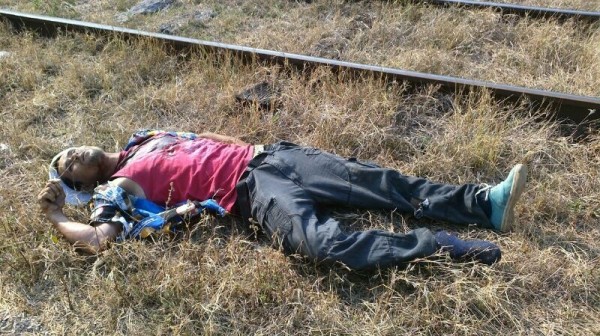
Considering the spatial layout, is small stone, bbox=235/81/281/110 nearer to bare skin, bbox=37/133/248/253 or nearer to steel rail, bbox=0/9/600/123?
steel rail, bbox=0/9/600/123

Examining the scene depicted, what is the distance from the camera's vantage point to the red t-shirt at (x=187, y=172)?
10.7 feet

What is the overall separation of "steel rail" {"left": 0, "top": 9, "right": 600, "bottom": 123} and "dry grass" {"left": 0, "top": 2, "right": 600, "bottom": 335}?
104 millimetres

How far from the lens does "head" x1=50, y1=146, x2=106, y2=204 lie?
3.40m

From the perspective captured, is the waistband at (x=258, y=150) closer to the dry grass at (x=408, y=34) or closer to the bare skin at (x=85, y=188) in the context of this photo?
the bare skin at (x=85, y=188)

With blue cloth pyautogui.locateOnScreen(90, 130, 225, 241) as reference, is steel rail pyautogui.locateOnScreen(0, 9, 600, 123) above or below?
above

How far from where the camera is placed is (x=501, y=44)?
16.7 feet

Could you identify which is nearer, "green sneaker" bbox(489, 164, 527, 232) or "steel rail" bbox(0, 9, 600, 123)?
"green sneaker" bbox(489, 164, 527, 232)

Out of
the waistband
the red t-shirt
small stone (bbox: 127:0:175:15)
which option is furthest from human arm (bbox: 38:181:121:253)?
small stone (bbox: 127:0:175:15)

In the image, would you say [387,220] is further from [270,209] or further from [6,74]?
[6,74]

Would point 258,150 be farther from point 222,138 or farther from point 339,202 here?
point 339,202

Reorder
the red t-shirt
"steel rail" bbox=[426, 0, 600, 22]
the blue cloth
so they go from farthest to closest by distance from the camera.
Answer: "steel rail" bbox=[426, 0, 600, 22]
the red t-shirt
the blue cloth

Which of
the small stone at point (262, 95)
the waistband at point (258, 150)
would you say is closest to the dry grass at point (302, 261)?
the small stone at point (262, 95)

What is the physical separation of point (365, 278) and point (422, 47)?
3.08m

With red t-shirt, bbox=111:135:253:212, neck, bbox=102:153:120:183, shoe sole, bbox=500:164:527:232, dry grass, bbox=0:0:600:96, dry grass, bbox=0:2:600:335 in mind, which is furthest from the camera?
dry grass, bbox=0:0:600:96
